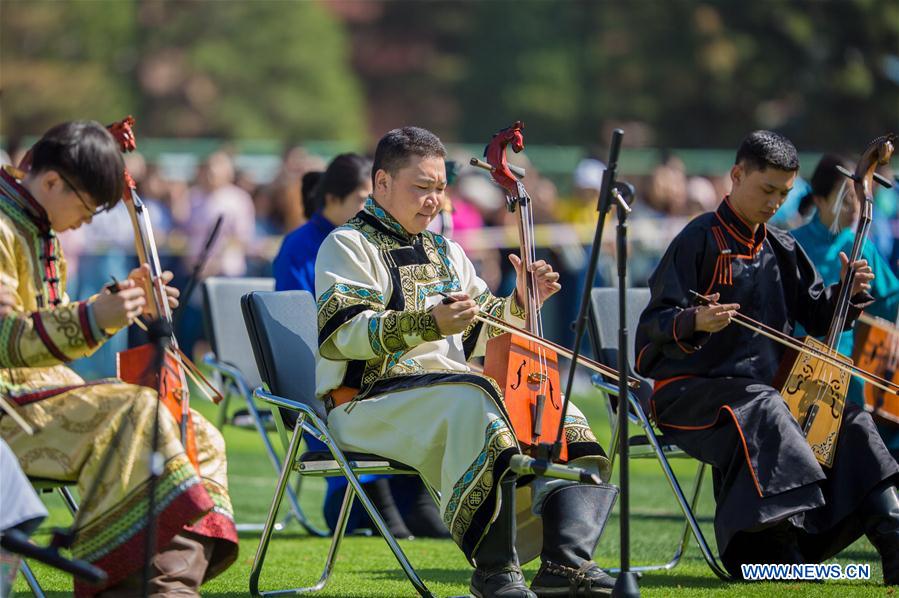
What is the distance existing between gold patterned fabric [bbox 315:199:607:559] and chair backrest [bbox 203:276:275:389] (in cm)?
216

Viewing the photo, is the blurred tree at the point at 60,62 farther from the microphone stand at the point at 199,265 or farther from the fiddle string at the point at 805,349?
the fiddle string at the point at 805,349

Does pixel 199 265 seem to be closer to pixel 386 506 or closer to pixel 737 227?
pixel 737 227

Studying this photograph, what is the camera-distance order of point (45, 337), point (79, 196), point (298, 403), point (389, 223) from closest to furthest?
point (45, 337) → point (79, 196) → point (298, 403) → point (389, 223)

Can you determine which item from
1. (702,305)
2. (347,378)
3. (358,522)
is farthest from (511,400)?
(358,522)

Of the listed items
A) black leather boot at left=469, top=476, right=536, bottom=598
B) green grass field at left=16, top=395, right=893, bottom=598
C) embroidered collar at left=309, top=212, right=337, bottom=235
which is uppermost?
embroidered collar at left=309, top=212, right=337, bottom=235

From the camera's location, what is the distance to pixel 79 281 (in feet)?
43.8

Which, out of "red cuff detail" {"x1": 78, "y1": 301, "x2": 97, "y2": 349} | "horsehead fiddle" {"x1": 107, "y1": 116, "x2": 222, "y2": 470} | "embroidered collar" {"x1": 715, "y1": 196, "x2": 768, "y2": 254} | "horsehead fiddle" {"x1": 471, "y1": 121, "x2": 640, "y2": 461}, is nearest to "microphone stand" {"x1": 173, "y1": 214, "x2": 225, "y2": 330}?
"horsehead fiddle" {"x1": 107, "y1": 116, "x2": 222, "y2": 470}

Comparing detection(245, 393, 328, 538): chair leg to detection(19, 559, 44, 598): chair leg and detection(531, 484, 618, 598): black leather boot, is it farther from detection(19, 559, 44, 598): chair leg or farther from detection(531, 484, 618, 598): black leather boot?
detection(531, 484, 618, 598): black leather boot

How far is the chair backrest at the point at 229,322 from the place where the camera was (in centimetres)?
742

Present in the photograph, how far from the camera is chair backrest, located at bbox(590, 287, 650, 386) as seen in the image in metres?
6.43

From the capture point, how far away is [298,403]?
5234 mm

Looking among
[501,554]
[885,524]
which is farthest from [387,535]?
[885,524]

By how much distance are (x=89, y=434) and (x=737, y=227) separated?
2880 mm

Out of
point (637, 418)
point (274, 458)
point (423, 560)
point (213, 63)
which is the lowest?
point (423, 560)
